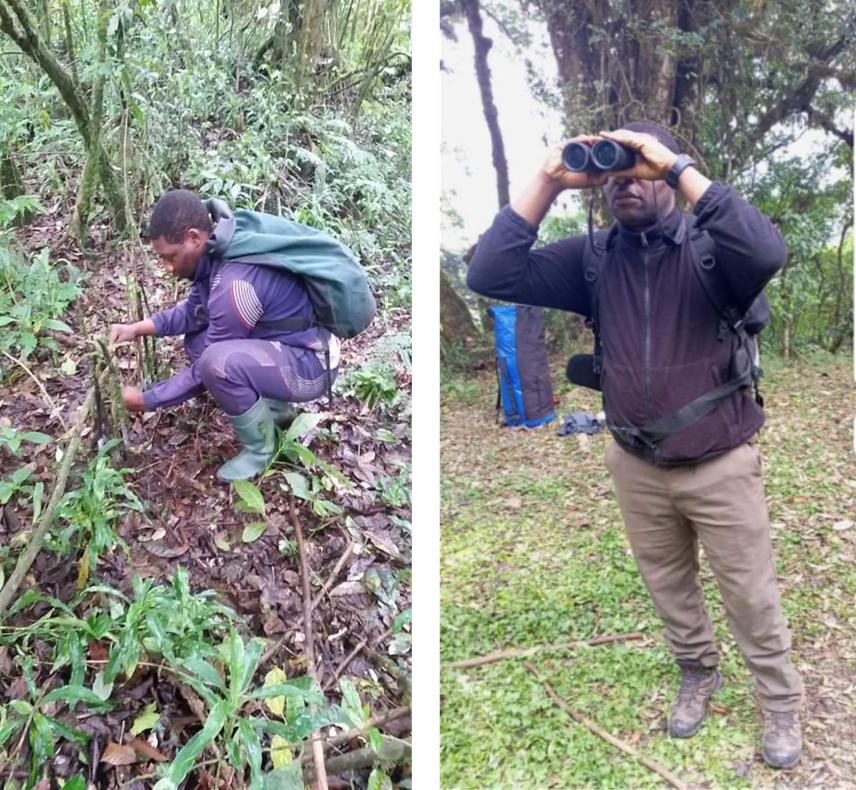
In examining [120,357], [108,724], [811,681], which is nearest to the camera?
[108,724]

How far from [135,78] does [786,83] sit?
178 centimetres

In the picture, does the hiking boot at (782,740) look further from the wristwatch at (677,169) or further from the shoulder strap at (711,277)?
the wristwatch at (677,169)

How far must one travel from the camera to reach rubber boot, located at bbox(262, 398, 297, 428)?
1799mm

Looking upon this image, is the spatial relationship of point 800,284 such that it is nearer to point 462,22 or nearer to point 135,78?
point 462,22

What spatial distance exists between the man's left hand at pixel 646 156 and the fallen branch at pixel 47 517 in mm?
1490

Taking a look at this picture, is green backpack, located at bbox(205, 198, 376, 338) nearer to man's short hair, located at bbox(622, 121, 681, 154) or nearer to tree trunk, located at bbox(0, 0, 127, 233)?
tree trunk, located at bbox(0, 0, 127, 233)

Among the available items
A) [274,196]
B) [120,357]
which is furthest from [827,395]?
[120,357]

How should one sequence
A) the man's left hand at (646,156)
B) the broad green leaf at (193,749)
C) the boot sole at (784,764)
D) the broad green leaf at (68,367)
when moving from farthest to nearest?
the broad green leaf at (68,367) < the boot sole at (784,764) < the man's left hand at (646,156) < the broad green leaf at (193,749)

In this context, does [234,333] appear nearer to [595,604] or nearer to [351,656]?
[351,656]

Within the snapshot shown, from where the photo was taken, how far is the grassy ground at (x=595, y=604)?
1.72m

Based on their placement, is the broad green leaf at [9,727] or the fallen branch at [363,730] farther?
the fallen branch at [363,730]

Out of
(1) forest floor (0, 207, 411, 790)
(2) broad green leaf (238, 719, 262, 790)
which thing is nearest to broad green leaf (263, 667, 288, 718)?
(1) forest floor (0, 207, 411, 790)

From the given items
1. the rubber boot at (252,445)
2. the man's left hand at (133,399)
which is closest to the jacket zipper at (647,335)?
the rubber boot at (252,445)

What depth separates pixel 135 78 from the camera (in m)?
1.89
